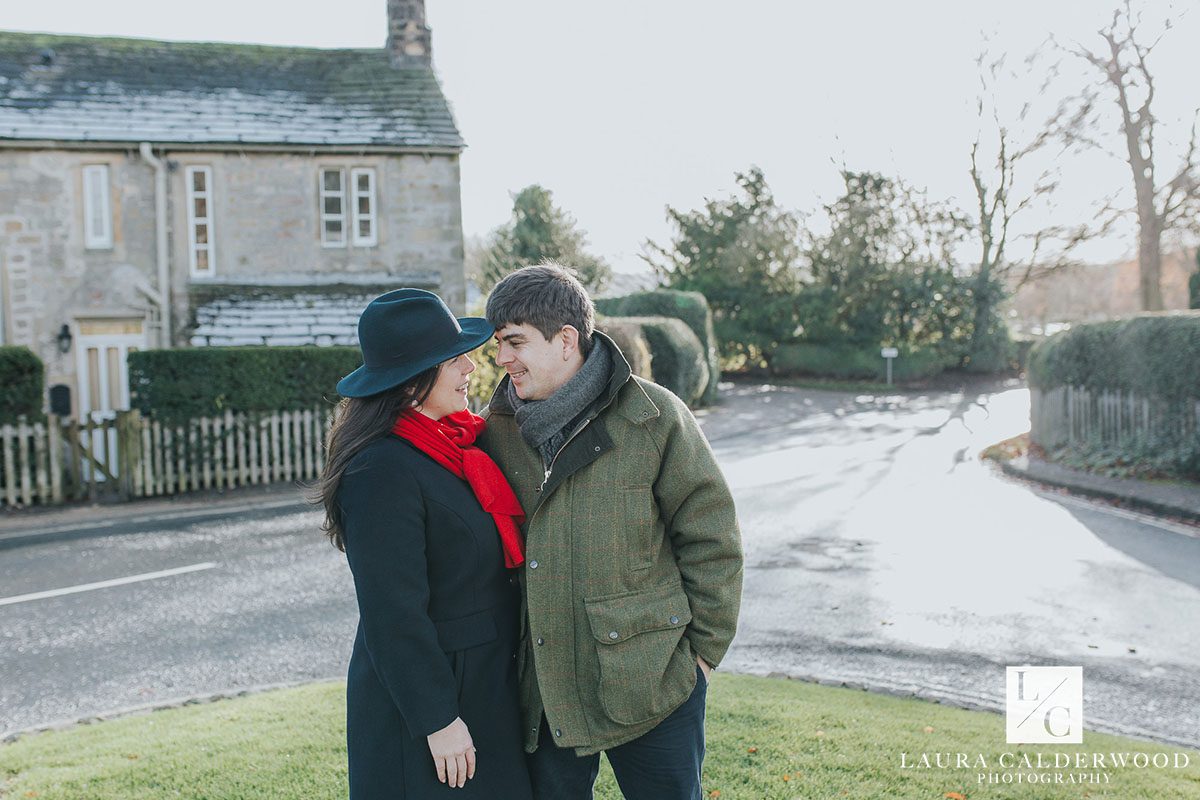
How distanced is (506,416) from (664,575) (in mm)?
709

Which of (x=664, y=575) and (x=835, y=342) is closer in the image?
(x=664, y=575)

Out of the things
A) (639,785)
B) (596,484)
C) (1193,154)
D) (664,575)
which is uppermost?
(1193,154)

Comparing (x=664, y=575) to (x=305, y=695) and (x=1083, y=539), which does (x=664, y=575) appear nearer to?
(x=305, y=695)

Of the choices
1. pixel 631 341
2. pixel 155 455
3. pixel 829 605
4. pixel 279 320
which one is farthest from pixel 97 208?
pixel 829 605

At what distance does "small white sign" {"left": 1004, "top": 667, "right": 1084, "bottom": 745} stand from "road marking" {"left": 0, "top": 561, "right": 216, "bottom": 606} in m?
7.25

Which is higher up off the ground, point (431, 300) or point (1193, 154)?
point (1193, 154)

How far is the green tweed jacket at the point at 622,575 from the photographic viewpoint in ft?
9.07

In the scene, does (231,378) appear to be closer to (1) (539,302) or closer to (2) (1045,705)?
(2) (1045,705)

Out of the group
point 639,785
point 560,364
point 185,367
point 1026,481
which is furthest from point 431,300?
point 1026,481

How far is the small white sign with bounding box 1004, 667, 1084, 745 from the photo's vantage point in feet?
16.1

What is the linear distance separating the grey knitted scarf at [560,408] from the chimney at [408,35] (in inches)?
810

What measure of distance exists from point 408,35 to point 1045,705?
20264mm

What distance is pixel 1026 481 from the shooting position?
1512 centimetres

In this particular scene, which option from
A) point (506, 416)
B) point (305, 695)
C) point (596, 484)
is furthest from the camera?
point (305, 695)
